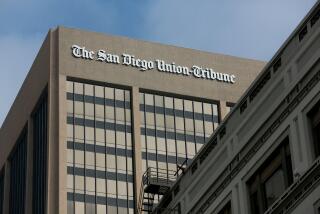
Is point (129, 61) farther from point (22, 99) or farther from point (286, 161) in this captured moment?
point (286, 161)

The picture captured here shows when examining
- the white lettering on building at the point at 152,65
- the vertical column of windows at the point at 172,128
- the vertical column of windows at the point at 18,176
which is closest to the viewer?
the vertical column of windows at the point at 172,128

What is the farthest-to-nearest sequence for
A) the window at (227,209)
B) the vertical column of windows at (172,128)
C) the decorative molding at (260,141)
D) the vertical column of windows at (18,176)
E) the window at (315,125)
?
1. the vertical column of windows at (18,176)
2. the vertical column of windows at (172,128)
3. the window at (227,209)
4. the decorative molding at (260,141)
5. the window at (315,125)

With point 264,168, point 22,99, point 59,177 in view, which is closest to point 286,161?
point 264,168

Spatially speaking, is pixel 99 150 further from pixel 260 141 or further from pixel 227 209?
pixel 260 141

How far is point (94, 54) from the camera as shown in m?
133

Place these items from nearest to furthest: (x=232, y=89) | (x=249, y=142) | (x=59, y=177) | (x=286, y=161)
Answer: (x=286, y=161)
(x=249, y=142)
(x=59, y=177)
(x=232, y=89)

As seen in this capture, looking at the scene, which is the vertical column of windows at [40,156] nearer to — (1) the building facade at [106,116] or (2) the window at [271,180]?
(1) the building facade at [106,116]

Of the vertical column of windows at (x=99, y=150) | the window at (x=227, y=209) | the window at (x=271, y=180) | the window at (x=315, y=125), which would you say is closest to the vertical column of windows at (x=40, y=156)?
the vertical column of windows at (x=99, y=150)

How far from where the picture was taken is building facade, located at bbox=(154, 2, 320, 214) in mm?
33625

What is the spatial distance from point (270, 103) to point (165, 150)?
308 ft

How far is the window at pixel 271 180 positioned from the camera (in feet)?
115

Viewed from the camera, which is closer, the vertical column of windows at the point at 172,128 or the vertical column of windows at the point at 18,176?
the vertical column of windows at the point at 172,128

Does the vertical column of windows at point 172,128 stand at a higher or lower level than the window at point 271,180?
higher

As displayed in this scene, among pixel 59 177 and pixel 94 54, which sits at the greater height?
pixel 94 54
